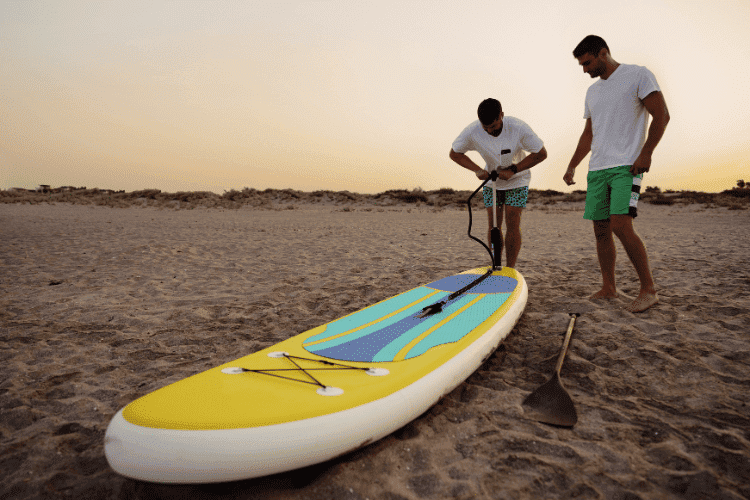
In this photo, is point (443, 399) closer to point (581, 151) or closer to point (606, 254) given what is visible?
point (606, 254)

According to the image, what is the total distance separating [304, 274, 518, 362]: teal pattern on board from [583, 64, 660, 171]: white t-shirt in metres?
1.29

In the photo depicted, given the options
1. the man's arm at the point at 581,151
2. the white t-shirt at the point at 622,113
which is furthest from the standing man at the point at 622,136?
the man's arm at the point at 581,151

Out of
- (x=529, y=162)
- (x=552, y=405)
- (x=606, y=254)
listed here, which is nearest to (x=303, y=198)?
(x=529, y=162)

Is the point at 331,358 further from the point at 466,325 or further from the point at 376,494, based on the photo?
the point at 466,325

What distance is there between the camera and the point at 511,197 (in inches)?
164

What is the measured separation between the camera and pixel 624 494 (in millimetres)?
1494

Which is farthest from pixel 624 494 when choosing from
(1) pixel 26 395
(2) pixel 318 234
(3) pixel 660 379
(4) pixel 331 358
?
(2) pixel 318 234

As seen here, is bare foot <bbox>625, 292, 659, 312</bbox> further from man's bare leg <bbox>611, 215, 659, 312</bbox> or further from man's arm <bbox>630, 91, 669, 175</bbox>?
man's arm <bbox>630, 91, 669, 175</bbox>

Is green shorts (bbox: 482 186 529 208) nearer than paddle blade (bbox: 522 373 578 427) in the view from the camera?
No

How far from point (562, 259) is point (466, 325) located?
4.17 m

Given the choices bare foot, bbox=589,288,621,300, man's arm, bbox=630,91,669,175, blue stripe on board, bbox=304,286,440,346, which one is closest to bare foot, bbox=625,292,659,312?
bare foot, bbox=589,288,621,300

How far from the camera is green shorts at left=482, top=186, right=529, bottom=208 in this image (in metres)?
4.11

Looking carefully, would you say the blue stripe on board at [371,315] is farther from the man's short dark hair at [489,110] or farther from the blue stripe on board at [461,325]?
the man's short dark hair at [489,110]

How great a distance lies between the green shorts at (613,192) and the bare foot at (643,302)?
0.70 m
